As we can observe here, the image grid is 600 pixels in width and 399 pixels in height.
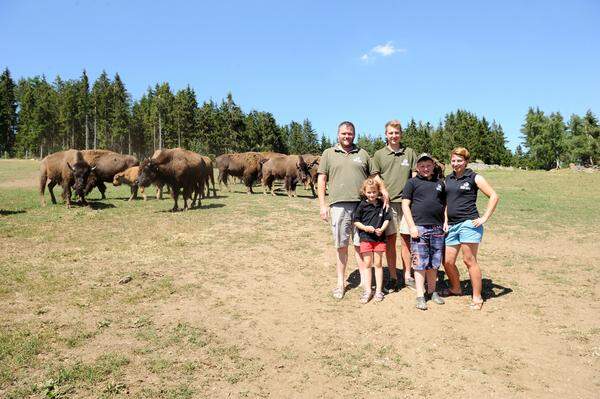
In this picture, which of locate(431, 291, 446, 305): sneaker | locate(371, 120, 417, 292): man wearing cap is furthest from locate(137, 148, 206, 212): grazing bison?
locate(431, 291, 446, 305): sneaker

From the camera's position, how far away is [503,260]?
28.2 feet

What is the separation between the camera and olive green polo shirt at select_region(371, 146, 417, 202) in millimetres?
6234

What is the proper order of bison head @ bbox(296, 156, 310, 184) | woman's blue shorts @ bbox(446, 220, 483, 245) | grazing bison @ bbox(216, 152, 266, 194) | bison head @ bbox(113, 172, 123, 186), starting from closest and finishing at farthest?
woman's blue shorts @ bbox(446, 220, 483, 245), bison head @ bbox(113, 172, 123, 186), bison head @ bbox(296, 156, 310, 184), grazing bison @ bbox(216, 152, 266, 194)

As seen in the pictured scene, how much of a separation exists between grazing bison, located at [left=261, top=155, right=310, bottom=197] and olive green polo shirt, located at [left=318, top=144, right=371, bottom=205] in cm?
1532

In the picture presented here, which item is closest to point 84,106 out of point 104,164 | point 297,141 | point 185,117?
point 185,117

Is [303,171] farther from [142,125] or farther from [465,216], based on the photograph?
[142,125]

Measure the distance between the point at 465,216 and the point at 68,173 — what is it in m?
14.7

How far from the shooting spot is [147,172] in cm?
1410

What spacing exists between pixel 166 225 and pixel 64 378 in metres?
8.13

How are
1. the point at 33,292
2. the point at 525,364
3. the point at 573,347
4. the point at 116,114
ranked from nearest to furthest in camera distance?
the point at 525,364 → the point at 573,347 → the point at 33,292 → the point at 116,114

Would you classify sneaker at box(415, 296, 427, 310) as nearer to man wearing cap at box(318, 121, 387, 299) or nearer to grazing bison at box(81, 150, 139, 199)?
man wearing cap at box(318, 121, 387, 299)

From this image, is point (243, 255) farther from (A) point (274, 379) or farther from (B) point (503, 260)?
(B) point (503, 260)

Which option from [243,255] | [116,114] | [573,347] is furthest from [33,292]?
[116,114]

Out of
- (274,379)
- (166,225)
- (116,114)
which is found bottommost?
(274,379)
